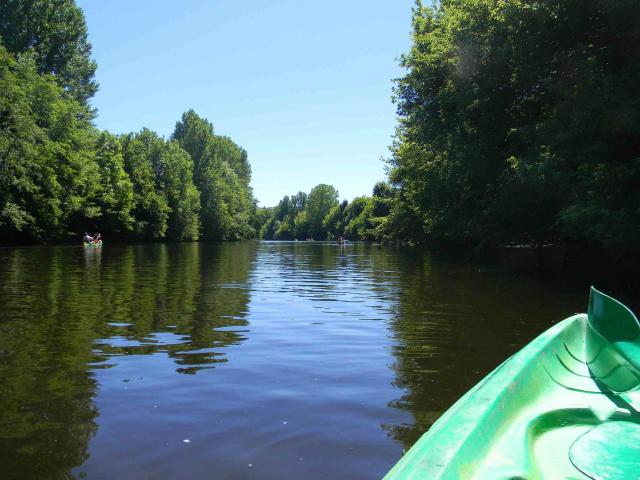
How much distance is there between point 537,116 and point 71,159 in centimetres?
4103

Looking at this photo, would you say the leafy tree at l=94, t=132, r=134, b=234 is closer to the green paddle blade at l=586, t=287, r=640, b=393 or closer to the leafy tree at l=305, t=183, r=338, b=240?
the green paddle blade at l=586, t=287, r=640, b=393

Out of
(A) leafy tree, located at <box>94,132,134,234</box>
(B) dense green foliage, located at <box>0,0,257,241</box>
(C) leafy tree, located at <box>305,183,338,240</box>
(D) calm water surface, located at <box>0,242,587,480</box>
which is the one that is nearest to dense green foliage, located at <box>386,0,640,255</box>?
(D) calm water surface, located at <box>0,242,587,480</box>

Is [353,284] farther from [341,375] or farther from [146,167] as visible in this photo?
[146,167]

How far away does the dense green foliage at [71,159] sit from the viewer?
38875 mm

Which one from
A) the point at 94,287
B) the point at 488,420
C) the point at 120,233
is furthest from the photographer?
the point at 120,233

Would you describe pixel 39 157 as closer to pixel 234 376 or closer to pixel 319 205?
pixel 234 376

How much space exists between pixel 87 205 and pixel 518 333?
5153 centimetres

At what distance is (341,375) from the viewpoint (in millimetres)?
5844

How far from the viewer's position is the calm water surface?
367cm

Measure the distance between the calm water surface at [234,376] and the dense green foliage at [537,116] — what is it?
500 cm

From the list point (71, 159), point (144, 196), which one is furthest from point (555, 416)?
point (144, 196)

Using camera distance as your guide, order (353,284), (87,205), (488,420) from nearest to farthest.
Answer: (488,420) < (353,284) < (87,205)

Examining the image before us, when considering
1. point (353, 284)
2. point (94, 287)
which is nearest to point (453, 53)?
point (353, 284)

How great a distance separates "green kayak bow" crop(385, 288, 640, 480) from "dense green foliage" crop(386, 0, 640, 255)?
430 inches
